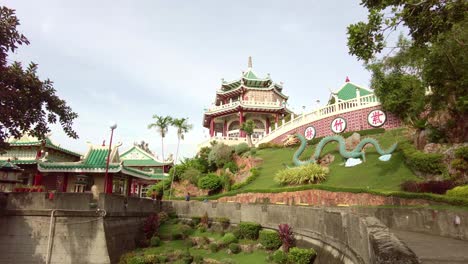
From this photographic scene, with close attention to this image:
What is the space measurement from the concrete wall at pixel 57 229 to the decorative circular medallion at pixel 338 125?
2622 cm

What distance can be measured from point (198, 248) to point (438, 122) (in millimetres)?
18253

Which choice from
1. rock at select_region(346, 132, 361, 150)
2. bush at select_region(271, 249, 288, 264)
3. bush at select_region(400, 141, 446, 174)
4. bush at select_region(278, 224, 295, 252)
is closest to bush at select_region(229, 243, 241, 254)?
bush at select_region(278, 224, 295, 252)

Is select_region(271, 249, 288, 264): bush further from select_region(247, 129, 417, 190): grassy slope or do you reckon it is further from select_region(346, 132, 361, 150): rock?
select_region(346, 132, 361, 150): rock

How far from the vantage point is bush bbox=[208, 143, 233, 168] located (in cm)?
3538

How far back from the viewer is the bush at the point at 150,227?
19872 mm

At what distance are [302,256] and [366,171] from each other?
1375 centimetres

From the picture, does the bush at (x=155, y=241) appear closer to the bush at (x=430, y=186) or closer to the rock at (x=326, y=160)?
the bush at (x=430, y=186)

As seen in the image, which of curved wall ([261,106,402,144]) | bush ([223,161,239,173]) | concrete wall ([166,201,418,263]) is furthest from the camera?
bush ([223,161,239,173])

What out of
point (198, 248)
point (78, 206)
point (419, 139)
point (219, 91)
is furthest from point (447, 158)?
point (219, 91)

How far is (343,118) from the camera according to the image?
35031 mm

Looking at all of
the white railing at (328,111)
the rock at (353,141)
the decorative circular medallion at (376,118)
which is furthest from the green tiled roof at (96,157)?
the decorative circular medallion at (376,118)

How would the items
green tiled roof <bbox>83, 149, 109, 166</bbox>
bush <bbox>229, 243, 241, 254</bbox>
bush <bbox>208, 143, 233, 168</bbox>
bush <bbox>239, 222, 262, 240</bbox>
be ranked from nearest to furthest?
1. bush <bbox>229, 243, 241, 254</bbox>
2. bush <bbox>239, 222, 262, 240</bbox>
3. green tiled roof <bbox>83, 149, 109, 166</bbox>
4. bush <bbox>208, 143, 233, 168</bbox>

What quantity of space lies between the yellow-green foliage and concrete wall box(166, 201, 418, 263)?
6.57m

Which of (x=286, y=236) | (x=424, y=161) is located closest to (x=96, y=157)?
(x=286, y=236)
